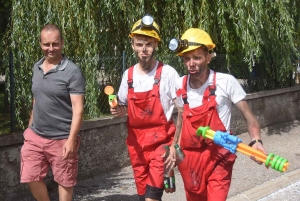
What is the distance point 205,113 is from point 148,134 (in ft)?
2.34

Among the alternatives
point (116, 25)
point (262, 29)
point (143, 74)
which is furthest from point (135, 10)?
point (143, 74)

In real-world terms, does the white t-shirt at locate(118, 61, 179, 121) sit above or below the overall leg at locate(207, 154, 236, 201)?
above

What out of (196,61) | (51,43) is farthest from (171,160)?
(51,43)

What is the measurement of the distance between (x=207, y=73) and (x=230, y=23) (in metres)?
5.25

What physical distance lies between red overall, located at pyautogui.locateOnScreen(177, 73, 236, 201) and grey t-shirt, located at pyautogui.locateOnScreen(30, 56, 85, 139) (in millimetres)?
907

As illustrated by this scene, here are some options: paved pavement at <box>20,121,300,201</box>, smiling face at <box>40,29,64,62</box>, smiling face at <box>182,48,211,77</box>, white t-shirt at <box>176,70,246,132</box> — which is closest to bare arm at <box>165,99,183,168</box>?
white t-shirt at <box>176,70,246,132</box>

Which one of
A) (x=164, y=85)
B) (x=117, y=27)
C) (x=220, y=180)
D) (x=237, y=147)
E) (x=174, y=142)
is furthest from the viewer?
(x=117, y=27)

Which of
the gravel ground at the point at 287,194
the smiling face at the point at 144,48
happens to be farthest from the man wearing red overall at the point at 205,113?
the gravel ground at the point at 287,194

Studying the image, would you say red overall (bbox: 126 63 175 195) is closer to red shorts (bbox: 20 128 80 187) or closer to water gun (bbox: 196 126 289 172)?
red shorts (bbox: 20 128 80 187)

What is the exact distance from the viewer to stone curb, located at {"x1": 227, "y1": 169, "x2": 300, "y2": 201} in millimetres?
6133

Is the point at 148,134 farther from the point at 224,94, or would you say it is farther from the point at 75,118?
the point at 224,94

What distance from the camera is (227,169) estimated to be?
3.94 m

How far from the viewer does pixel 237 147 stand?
3.56m

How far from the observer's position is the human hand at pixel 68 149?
4.29 meters
